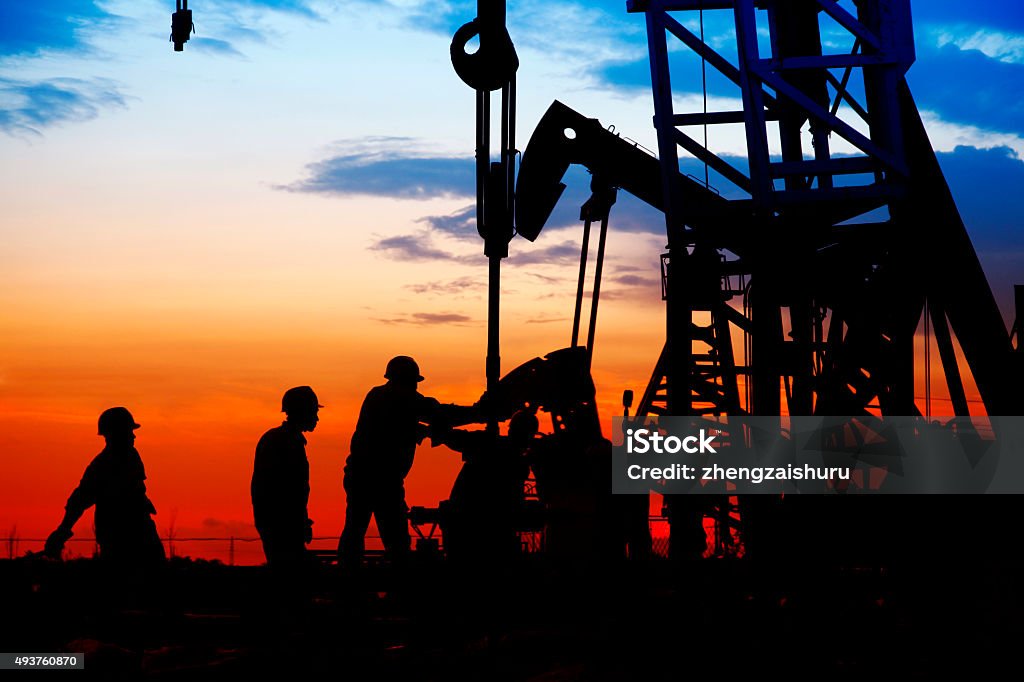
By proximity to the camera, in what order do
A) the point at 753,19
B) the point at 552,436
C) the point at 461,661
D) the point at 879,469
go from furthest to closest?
the point at 753,19 → the point at 879,469 → the point at 552,436 → the point at 461,661

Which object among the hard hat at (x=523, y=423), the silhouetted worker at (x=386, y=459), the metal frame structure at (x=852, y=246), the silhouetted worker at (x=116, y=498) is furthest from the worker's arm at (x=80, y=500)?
the metal frame structure at (x=852, y=246)

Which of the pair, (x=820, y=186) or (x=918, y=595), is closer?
(x=918, y=595)

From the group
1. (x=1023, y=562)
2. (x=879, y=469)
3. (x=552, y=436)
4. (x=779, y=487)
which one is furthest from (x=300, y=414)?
(x=779, y=487)

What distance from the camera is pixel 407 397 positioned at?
10.7m

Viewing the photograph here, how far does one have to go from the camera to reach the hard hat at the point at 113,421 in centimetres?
953

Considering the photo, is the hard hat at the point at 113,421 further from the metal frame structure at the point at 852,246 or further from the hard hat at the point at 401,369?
the metal frame structure at the point at 852,246

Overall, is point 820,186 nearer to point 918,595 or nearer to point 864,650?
point 918,595

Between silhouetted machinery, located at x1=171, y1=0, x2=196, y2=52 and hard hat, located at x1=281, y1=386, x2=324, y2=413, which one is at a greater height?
silhouetted machinery, located at x1=171, y1=0, x2=196, y2=52

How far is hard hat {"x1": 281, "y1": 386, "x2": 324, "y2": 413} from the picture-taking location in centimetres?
939

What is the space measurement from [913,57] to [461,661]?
11.6 m

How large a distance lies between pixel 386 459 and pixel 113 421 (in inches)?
88.9
